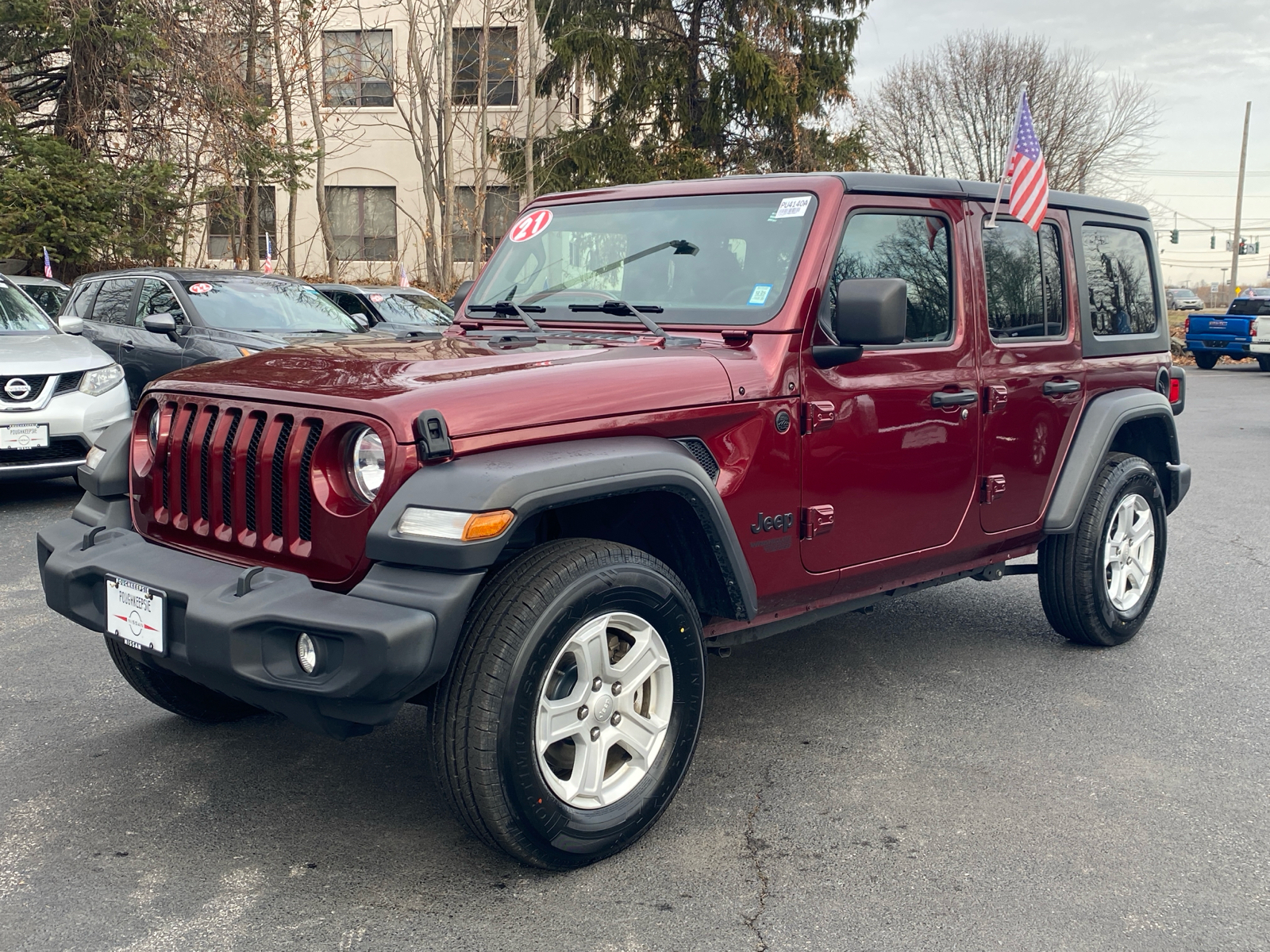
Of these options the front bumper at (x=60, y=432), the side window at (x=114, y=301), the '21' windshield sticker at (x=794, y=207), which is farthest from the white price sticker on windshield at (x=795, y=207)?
the side window at (x=114, y=301)

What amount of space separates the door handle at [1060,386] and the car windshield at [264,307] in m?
7.13

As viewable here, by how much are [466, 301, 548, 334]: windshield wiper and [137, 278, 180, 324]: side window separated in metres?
7.03

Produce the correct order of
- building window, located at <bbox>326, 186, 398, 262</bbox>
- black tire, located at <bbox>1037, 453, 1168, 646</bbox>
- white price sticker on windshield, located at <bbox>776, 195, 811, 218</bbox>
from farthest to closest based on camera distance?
building window, located at <bbox>326, 186, 398, 262</bbox>
black tire, located at <bbox>1037, 453, 1168, 646</bbox>
white price sticker on windshield, located at <bbox>776, 195, 811, 218</bbox>

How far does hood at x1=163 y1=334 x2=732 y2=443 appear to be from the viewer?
9.53ft

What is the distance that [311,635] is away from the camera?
276 centimetres

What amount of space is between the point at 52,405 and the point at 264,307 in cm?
283

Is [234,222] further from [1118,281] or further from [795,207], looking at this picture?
[795,207]

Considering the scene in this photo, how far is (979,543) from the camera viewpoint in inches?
174

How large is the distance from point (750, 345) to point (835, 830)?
146cm

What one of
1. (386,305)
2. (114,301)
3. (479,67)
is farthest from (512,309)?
(479,67)

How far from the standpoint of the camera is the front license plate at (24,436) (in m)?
7.79

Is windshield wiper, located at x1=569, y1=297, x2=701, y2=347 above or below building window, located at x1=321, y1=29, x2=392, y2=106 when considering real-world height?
below

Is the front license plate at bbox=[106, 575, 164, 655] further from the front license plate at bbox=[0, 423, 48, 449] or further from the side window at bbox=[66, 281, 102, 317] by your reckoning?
the side window at bbox=[66, 281, 102, 317]

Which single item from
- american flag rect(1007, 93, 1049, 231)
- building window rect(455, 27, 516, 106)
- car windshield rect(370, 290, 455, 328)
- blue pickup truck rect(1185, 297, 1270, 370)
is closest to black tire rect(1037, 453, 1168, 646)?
american flag rect(1007, 93, 1049, 231)
